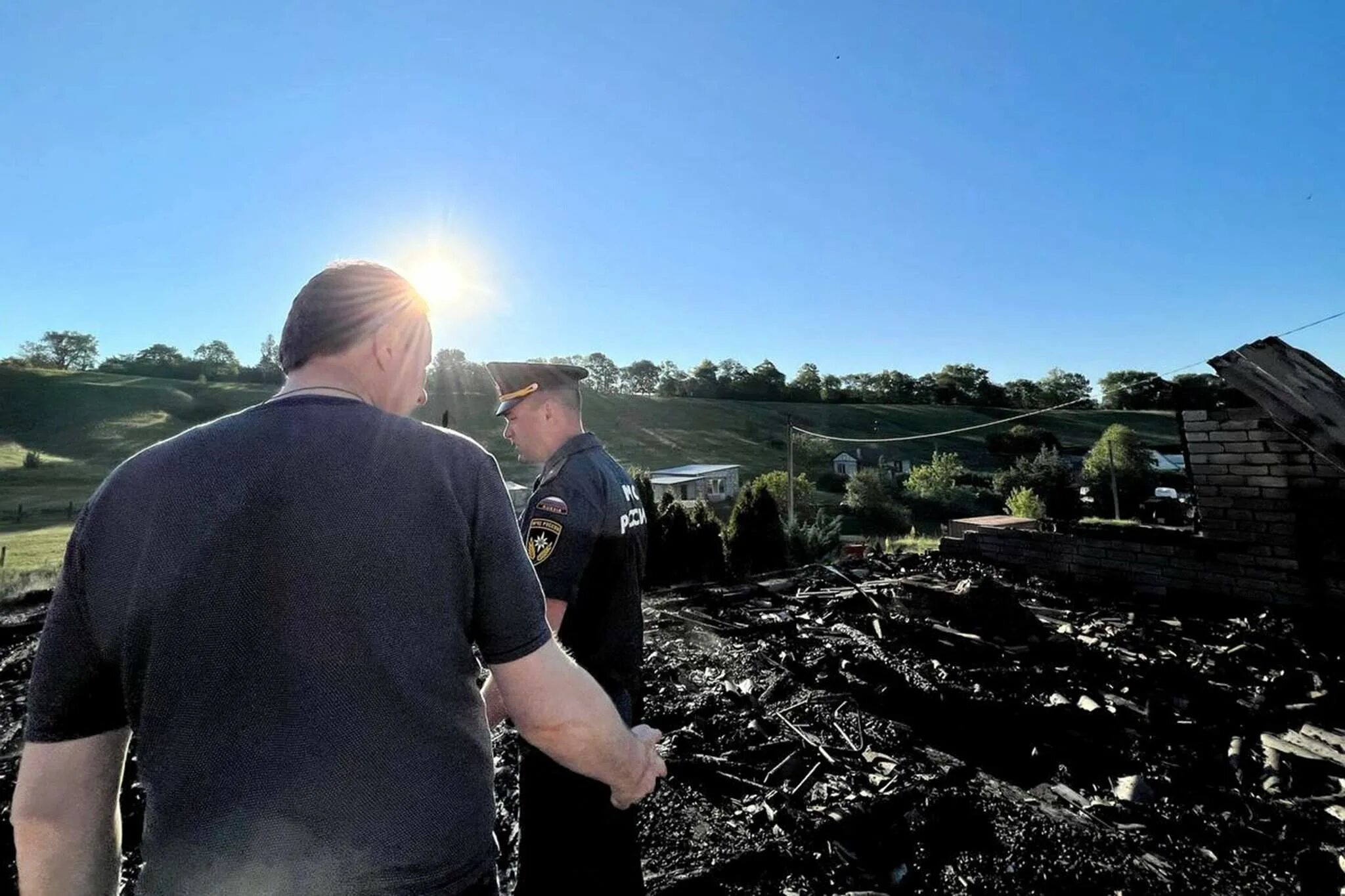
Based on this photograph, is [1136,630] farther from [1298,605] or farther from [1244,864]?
[1244,864]

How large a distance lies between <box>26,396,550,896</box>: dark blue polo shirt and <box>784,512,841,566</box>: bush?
544 inches

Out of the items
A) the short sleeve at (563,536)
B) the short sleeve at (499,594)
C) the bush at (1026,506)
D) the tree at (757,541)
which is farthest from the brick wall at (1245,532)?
the bush at (1026,506)

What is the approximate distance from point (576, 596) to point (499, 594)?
1.17 meters

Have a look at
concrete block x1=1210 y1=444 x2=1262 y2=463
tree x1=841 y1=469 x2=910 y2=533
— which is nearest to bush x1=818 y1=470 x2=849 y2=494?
tree x1=841 y1=469 x2=910 y2=533

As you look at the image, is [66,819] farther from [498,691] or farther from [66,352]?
[66,352]

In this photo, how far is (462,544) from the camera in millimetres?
1239

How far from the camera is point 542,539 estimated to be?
2361 mm

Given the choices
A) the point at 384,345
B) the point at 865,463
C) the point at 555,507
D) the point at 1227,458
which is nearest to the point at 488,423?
the point at 865,463

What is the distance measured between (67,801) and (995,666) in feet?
22.2

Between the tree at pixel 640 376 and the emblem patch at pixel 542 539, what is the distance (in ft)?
319

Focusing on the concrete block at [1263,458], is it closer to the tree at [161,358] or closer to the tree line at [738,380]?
the tree line at [738,380]

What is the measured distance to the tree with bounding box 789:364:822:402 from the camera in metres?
92.9

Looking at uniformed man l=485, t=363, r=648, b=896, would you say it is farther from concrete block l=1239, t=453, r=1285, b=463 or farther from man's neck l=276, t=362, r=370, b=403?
concrete block l=1239, t=453, r=1285, b=463

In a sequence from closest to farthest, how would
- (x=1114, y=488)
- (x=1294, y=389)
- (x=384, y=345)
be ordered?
(x=384, y=345), (x=1294, y=389), (x=1114, y=488)
